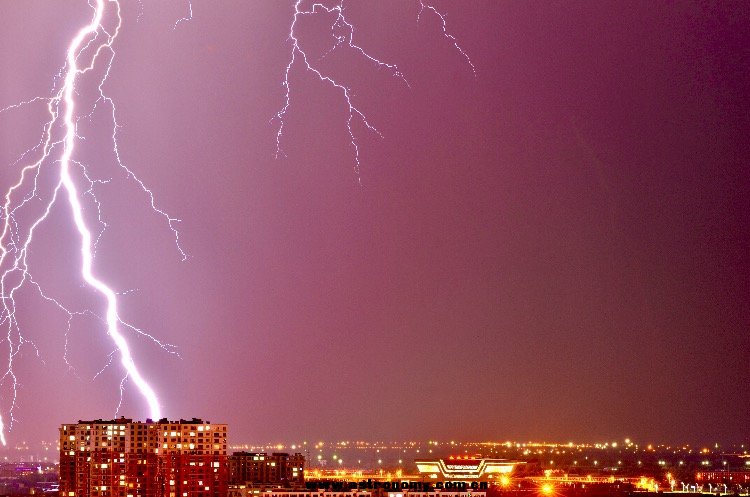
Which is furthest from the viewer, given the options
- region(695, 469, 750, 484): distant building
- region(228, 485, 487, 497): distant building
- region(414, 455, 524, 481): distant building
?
region(695, 469, 750, 484): distant building

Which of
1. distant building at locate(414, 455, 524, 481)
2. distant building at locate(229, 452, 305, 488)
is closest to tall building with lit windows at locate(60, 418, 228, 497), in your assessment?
distant building at locate(229, 452, 305, 488)

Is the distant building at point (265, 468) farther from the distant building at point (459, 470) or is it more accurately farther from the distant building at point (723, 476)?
the distant building at point (723, 476)

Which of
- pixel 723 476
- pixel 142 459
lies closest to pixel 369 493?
pixel 142 459

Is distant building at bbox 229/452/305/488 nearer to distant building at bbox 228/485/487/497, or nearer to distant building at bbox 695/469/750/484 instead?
distant building at bbox 228/485/487/497

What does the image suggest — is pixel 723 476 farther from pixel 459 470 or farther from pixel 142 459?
pixel 142 459

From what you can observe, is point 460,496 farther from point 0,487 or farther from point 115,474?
point 0,487

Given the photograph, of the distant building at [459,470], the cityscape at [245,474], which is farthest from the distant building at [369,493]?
the distant building at [459,470]
